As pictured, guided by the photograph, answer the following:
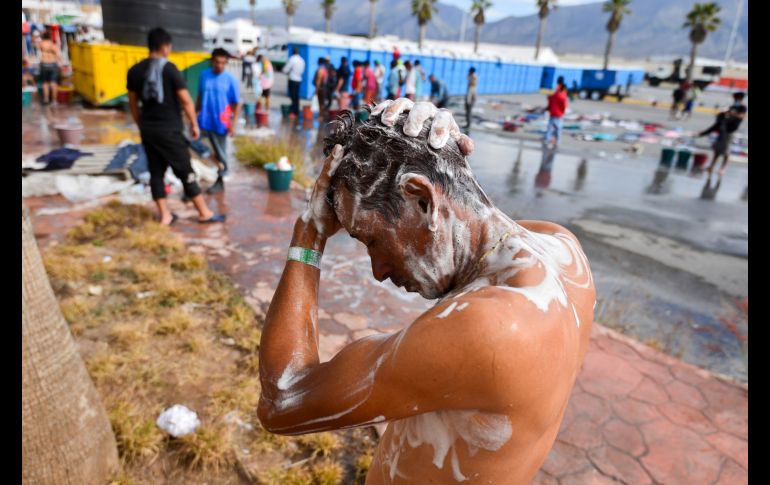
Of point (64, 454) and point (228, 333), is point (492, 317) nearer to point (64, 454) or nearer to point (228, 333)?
point (64, 454)

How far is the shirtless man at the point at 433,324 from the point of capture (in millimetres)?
994

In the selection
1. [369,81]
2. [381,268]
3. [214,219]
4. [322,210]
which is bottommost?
[214,219]

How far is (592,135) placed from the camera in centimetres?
1636

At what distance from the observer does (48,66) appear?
12406 millimetres

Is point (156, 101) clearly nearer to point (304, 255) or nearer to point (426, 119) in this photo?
point (304, 255)

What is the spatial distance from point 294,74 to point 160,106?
982cm

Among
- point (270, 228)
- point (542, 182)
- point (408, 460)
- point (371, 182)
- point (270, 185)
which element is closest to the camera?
point (371, 182)

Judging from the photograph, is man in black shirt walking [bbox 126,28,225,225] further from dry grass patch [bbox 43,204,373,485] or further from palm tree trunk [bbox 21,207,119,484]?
palm tree trunk [bbox 21,207,119,484]

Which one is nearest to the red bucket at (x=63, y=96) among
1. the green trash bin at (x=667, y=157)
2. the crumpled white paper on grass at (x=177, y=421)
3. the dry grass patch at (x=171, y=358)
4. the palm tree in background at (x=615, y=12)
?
the dry grass patch at (x=171, y=358)

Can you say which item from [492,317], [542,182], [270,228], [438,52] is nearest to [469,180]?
[492,317]

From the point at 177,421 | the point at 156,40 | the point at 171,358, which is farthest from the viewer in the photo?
the point at 156,40

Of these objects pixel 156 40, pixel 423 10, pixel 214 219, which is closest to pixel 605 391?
pixel 214 219

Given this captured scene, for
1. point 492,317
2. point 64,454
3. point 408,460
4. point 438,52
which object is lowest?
point 64,454

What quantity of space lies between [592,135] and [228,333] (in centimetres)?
1550
